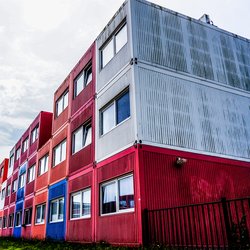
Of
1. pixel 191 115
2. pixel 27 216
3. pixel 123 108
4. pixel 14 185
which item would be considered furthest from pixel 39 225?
pixel 14 185

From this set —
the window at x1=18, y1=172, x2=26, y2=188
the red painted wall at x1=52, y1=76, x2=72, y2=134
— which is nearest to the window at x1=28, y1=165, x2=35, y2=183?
the window at x1=18, y1=172, x2=26, y2=188

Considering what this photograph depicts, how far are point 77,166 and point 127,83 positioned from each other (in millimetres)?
5938

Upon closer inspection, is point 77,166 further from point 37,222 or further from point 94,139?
point 37,222

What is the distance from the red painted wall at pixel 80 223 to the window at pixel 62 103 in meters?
5.99

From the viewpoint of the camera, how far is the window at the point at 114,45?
13.1 metres

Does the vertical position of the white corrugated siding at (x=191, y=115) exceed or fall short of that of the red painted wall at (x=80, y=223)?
it exceeds it

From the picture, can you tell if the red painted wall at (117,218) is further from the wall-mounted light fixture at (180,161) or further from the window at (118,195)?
the wall-mounted light fixture at (180,161)

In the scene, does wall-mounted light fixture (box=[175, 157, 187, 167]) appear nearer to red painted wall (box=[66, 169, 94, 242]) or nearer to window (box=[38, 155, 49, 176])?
red painted wall (box=[66, 169, 94, 242])

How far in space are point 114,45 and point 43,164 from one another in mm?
12817

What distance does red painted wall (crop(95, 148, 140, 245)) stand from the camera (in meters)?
9.92

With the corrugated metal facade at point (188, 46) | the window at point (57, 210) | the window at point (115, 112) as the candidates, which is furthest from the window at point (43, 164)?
the corrugated metal facade at point (188, 46)

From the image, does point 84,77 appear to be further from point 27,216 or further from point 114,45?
point 27,216

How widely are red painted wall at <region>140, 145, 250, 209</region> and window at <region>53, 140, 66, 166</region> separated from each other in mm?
9024

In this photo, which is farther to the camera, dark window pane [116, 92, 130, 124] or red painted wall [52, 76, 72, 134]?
red painted wall [52, 76, 72, 134]
